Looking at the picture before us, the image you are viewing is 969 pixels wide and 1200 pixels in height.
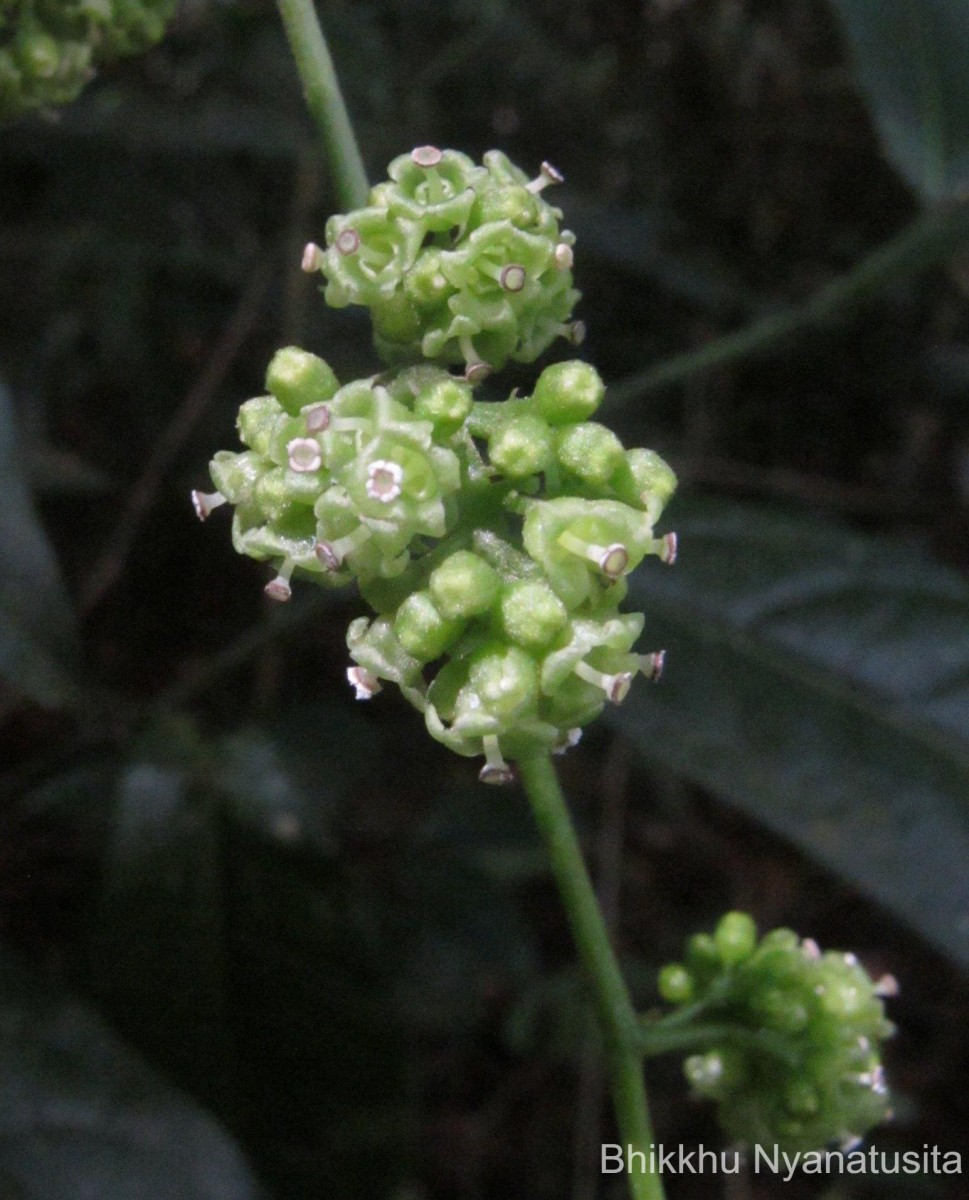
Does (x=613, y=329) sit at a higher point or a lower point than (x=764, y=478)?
higher

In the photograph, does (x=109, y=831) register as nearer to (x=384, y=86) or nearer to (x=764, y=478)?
(x=384, y=86)

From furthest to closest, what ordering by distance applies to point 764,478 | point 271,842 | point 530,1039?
point 764,478 < point 530,1039 < point 271,842

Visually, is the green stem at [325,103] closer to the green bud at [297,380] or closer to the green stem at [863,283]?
the green bud at [297,380]

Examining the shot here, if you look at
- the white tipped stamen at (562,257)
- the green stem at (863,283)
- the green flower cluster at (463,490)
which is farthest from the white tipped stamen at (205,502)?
the green stem at (863,283)

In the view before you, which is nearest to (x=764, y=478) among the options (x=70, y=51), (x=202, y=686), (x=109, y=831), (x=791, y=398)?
(x=791, y=398)

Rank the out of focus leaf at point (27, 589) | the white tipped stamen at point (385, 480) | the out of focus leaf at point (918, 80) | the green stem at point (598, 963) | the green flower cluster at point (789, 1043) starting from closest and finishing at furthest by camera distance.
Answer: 1. the white tipped stamen at point (385, 480)
2. the green stem at point (598, 963)
3. the green flower cluster at point (789, 1043)
4. the out of focus leaf at point (27, 589)
5. the out of focus leaf at point (918, 80)

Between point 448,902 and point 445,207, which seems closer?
point 445,207

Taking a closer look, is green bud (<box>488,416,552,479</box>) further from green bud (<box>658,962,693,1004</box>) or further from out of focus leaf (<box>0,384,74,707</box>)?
out of focus leaf (<box>0,384,74,707</box>)
